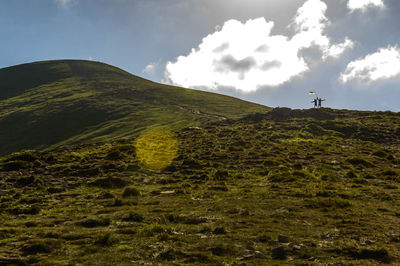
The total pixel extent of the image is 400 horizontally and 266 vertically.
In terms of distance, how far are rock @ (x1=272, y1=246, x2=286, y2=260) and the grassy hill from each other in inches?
2840

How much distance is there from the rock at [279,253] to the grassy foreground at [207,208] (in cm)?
5

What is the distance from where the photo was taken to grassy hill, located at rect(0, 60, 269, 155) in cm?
9144

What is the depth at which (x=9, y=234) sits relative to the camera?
13.1 metres

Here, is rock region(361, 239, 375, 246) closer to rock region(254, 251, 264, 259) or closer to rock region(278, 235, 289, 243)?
rock region(278, 235, 289, 243)

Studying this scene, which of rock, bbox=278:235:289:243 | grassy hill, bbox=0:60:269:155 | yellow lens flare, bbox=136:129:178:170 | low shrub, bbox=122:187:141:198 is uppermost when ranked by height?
grassy hill, bbox=0:60:269:155

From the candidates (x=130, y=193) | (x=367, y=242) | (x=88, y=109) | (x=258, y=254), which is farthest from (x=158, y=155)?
(x=88, y=109)

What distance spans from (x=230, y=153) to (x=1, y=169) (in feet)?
103

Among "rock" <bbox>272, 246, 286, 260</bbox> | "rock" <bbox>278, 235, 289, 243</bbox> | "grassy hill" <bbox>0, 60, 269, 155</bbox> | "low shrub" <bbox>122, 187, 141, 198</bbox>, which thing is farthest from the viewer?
"grassy hill" <bbox>0, 60, 269, 155</bbox>

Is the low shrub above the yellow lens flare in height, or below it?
below

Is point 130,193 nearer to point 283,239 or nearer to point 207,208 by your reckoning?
point 207,208

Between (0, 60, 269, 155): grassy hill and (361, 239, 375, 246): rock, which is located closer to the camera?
(361, 239, 375, 246): rock

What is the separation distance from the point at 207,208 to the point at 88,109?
112 metres

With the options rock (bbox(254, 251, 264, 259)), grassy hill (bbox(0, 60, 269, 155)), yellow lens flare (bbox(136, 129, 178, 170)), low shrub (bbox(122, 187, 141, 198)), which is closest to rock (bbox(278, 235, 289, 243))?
rock (bbox(254, 251, 264, 259))

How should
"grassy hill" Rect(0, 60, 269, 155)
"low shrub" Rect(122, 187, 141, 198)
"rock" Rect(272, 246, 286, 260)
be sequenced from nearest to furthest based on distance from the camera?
"rock" Rect(272, 246, 286, 260), "low shrub" Rect(122, 187, 141, 198), "grassy hill" Rect(0, 60, 269, 155)
